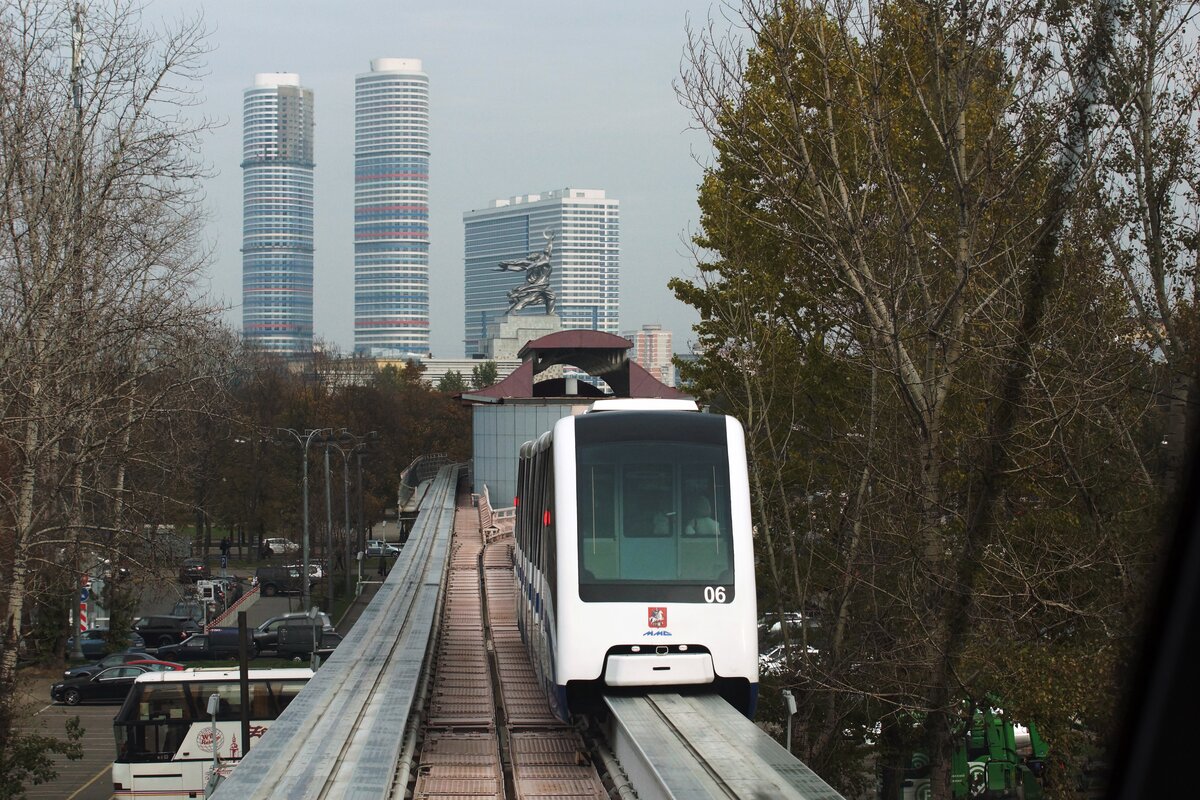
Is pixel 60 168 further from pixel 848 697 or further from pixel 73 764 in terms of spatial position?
pixel 73 764

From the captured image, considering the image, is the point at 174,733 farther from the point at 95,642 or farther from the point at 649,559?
the point at 95,642

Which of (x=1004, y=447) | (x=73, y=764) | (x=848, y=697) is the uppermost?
(x=1004, y=447)

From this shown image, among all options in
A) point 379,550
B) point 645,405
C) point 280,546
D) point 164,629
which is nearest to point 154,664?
point 164,629

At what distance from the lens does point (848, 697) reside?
18.6 meters

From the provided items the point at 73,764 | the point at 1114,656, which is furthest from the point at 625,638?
the point at 73,764

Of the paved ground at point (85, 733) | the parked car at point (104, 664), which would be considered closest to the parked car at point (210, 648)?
the parked car at point (104, 664)

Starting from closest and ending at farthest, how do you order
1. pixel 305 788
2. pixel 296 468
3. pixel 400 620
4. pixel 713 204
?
1. pixel 305 788
2. pixel 400 620
3. pixel 713 204
4. pixel 296 468

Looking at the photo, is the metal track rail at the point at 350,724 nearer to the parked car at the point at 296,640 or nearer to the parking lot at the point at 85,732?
the parking lot at the point at 85,732

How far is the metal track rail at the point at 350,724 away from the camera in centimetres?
1006

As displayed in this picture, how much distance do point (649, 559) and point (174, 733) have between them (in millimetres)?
14632

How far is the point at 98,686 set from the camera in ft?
124

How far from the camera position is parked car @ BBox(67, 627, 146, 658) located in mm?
45500

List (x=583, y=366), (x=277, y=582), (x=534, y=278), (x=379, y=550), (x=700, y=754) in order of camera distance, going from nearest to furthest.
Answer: (x=700, y=754) → (x=277, y=582) → (x=583, y=366) → (x=379, y=550) → (x=534, y=278)

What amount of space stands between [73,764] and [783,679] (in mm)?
19345
